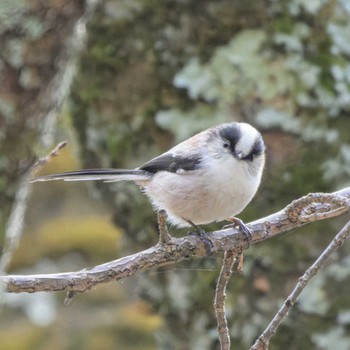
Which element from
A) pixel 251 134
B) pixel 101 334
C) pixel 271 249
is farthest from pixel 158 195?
pixel 101 334

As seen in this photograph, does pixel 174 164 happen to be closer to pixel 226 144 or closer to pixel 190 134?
pixel 226 144

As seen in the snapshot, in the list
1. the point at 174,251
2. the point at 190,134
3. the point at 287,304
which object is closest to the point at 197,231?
the point at 174,251

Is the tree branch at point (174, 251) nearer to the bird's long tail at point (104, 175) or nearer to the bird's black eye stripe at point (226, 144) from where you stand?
the bird's black eye stripe at point (226, 144)

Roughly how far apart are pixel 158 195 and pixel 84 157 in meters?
1.06

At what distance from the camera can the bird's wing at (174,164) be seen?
9.27ft

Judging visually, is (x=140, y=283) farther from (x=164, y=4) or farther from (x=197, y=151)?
(x=164, y=4)

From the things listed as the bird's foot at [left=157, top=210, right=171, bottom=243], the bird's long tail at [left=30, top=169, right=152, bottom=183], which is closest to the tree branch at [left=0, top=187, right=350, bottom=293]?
the bird's foot at [left=157, top=210, right=171, bottom=243]

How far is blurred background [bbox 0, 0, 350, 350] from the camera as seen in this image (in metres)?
3.39

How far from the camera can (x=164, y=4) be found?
145 inches

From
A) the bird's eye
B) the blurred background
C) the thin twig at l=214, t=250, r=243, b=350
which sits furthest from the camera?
the blurred background

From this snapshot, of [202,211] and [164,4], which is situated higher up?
[164,4]

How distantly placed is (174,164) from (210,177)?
239mm

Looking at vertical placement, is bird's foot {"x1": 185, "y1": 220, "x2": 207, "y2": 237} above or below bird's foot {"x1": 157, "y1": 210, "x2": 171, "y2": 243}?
below

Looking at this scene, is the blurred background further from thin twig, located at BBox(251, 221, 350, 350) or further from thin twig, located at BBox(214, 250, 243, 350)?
thin twig, located at BBox(251, 221, 350, 350)
